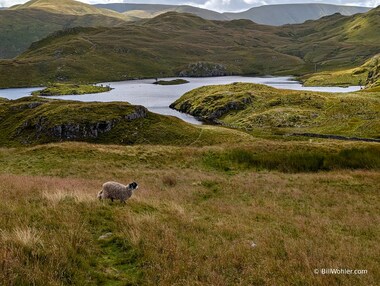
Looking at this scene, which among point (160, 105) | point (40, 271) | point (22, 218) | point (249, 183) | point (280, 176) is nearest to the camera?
point (40, 271)

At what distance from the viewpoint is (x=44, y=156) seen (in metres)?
44.8

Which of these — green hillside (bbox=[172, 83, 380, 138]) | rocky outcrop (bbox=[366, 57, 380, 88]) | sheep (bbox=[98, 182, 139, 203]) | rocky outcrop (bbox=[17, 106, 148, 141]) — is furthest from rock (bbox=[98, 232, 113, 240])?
rocky outcrop (bbox=[366, 57, 380, 88])

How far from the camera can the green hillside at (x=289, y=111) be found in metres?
102

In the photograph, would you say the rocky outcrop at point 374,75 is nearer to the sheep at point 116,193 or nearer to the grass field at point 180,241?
the grass field at point 180,241

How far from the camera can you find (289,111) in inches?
4727

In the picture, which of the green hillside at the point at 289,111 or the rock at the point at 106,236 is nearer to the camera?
the rock at the point at 106,236

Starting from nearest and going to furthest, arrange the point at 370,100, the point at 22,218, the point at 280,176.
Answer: the point at 22,218 → the point at 280,176 → the point at 370,100

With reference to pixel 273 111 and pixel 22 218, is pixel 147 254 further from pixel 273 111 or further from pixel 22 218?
pixel 273 111

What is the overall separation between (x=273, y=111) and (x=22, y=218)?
115612mm

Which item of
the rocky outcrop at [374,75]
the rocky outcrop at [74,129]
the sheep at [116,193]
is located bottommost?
the rocky outcrop at [74,129]

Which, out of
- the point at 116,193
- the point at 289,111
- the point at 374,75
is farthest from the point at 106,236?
the point at 374,75

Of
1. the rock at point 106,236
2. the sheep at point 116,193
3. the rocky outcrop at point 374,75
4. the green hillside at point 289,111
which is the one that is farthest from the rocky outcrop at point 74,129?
the rocky outcrop at point 374,75

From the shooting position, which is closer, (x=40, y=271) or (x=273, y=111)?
(x=40, y=271)

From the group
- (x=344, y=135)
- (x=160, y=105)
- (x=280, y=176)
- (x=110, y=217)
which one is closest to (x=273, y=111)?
(x=344, y=135)
